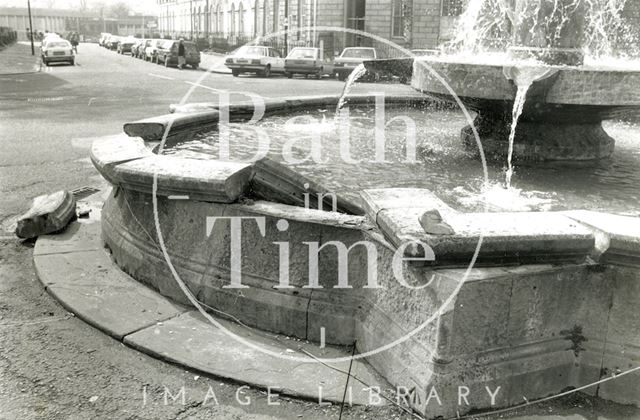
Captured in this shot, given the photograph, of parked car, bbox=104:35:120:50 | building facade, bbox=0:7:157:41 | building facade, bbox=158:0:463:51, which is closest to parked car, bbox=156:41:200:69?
building facade, bbox=158:0:463:51

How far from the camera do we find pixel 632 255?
311 cm

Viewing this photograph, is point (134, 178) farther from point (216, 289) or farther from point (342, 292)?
point (342, 292)

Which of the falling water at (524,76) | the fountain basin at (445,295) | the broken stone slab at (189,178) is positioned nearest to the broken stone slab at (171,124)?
the broken stone slab at (189,178)

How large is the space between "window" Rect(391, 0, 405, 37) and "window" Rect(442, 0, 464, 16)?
2726 mm

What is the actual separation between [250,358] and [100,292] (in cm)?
143

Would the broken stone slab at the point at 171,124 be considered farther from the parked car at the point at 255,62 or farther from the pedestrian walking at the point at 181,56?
the pedestrian walking at the point at 181,56

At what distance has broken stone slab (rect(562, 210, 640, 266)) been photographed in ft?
10.1

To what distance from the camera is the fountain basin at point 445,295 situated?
3.07 meters

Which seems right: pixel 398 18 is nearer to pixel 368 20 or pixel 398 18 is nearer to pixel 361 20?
pixel 368 20

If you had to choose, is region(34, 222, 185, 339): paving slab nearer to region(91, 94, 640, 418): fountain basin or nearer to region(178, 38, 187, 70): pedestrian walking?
region(91, 94, 640, 418): fountain basin

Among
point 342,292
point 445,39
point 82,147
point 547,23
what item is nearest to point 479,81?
point 547,23

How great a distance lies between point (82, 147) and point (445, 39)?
32838 millimetres

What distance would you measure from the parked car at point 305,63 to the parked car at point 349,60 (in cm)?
83

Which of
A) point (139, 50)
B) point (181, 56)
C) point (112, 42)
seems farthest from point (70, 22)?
point (181, 56)
